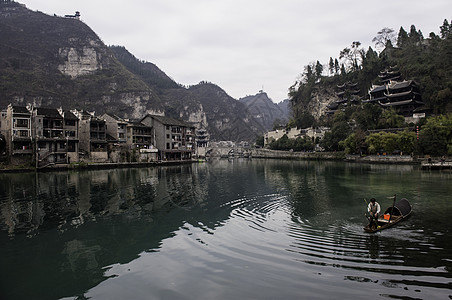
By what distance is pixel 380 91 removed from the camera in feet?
277

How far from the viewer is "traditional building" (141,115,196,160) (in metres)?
76.2

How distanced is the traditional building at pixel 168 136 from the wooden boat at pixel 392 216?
6440cm

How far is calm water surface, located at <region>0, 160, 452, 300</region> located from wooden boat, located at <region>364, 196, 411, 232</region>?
371mm

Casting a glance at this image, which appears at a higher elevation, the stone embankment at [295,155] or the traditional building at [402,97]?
the traditional building at [402,97]

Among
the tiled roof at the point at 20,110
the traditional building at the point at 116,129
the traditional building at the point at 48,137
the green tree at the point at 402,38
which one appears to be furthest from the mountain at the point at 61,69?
the green tree at the point at 402,38

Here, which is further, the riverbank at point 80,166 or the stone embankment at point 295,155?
the stone embankment at point 295,155

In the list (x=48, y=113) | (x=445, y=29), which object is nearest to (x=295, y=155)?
(x=445, y=29)

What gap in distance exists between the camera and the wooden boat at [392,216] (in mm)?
13939

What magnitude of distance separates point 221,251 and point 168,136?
67.4 m

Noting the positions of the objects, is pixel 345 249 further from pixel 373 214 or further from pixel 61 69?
pixel 61 69

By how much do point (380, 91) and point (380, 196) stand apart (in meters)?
70.7

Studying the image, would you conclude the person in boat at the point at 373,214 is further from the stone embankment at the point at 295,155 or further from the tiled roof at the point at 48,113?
the stone embankment at the point at 295,155

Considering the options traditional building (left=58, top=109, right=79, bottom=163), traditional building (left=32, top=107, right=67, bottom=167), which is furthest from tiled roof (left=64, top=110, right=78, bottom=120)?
traditional building (left=32, top=107, right=67, bottom=167)

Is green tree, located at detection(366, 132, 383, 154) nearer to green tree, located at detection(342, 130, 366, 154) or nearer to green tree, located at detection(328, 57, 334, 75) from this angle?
green tree, located at detection(342, 130, 366, 154)
